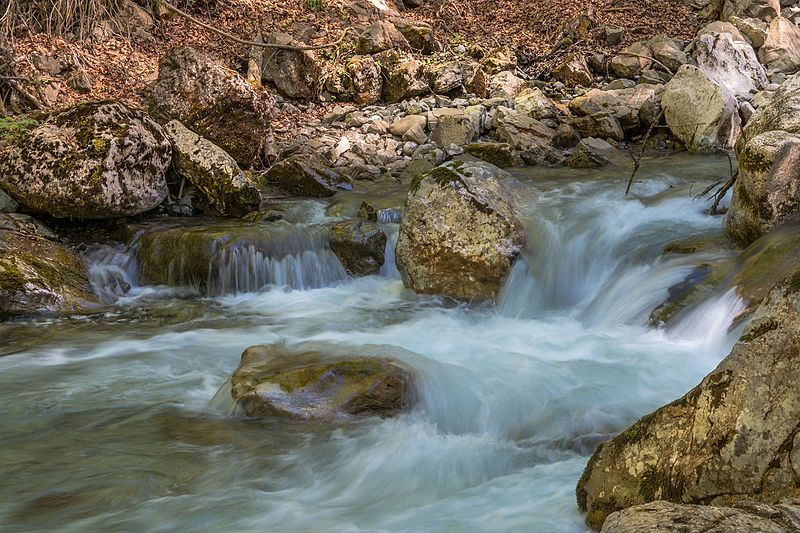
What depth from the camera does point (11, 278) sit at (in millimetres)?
7305

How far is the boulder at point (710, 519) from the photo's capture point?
2080 mm

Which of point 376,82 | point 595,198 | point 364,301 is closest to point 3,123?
point 364,301

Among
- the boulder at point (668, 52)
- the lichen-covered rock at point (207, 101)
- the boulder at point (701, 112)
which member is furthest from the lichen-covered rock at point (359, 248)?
the boulder at point (668, 52)

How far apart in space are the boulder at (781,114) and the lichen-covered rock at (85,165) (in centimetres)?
653

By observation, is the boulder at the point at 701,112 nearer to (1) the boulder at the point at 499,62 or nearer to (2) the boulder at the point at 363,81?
(1) the boulder at the point at 499,62

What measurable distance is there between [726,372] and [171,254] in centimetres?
666

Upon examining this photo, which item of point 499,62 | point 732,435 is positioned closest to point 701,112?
point 499,62

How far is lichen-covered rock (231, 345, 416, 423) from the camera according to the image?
4.69 metres

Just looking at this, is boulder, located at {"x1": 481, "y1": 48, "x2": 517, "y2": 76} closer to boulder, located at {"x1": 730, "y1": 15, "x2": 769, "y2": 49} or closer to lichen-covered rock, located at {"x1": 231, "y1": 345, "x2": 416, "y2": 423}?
boulder, located at {"x1": 730, "y1": 15, "x2": 769, "y2": 49}

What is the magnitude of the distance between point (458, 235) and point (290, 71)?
730 centimetres

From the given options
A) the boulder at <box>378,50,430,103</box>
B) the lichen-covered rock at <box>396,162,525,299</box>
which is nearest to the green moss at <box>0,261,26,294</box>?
the lichen-covered rock at <box>396,162,525,299</box>

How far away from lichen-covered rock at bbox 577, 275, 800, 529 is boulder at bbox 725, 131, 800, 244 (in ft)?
11.9

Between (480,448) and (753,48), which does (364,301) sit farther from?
(753,48)

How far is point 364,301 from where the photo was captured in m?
7.82
